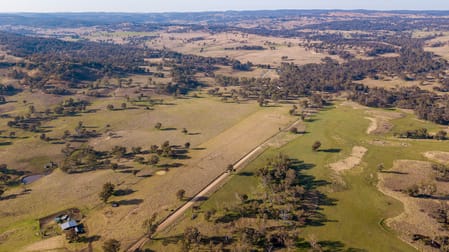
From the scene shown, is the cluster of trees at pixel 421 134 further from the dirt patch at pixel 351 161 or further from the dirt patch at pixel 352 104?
the dirt patch at pixel 352 104

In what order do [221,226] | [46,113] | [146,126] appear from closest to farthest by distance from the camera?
[221,226] → [146,126] → [46,113]

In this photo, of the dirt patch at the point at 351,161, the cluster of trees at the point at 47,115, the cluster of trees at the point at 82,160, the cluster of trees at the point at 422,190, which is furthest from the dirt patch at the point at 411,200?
the cluster of trees at the point at 47,115

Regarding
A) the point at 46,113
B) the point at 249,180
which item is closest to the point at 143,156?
the point at 249,180

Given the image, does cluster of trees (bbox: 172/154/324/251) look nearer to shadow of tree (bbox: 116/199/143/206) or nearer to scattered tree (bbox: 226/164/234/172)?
scattered tree (bbox: 226/164/234/172)

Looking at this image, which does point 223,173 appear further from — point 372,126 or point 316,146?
A: point 372,126

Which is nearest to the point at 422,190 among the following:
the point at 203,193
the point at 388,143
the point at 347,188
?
the point at 347,188

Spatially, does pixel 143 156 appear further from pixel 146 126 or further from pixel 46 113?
pixel 46 113
